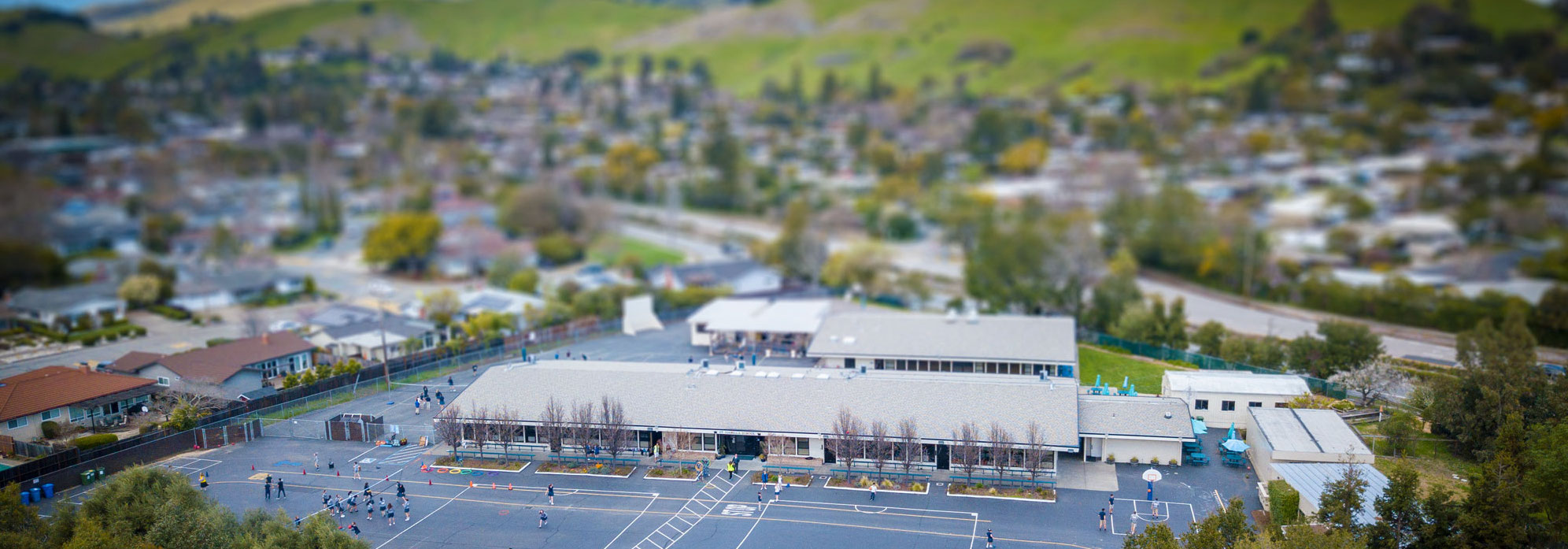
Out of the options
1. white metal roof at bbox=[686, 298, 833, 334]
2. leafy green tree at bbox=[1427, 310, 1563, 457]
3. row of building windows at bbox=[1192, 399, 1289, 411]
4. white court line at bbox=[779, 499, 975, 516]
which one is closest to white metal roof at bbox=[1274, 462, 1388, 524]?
leafy green tree at bbox=[1427, 310, 1563, 457]

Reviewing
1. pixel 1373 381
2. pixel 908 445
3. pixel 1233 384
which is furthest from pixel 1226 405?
pixel 908 445

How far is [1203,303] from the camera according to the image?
188 ft

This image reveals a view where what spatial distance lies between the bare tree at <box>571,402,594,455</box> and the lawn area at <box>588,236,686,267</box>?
38.6 meters

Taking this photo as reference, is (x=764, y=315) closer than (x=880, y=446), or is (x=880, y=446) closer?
(x=880, y=446)

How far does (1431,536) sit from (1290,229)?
62.3m

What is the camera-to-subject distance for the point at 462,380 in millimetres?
39938

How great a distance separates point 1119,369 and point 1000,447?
13.4m

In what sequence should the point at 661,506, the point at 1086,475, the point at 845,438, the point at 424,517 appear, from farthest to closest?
the point at 1086,475 → the point at 845,438 → the point at 661,506 → the point at 424,517

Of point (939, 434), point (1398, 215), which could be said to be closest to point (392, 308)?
point (939, 434)

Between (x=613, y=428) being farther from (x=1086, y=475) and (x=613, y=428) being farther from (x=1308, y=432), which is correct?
(x=1308, y=432)

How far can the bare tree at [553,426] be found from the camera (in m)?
32.1

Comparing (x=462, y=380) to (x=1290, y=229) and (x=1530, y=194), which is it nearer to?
(x=1290, y=229)

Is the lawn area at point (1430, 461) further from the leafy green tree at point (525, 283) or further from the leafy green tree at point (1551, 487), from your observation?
the leafy green tree at point (525, 283)

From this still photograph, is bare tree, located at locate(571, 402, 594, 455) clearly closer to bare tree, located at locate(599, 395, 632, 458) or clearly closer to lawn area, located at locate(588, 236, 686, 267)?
bare tree, located at locate(599, 395, 632, 458)
